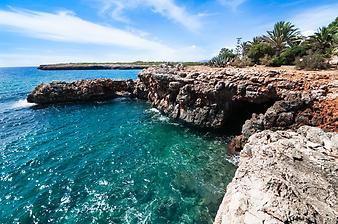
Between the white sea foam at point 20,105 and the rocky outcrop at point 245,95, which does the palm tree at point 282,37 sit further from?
the white sea foam at point 20,105

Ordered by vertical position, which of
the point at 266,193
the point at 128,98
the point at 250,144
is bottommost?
the point at 128,98

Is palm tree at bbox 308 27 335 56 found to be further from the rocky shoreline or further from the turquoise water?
the turquoise water

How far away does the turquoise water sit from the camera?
1898 centimetres

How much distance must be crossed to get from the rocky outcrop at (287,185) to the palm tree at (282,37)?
39324 mm

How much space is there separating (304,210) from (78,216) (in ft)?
49.4

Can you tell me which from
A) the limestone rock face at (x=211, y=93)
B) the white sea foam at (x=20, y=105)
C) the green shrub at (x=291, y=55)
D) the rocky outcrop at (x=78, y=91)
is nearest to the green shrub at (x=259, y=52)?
the green shrub at (x=291, y=55)

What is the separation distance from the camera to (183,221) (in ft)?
58.2

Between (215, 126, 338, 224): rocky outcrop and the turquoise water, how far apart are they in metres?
6.20

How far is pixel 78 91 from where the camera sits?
58844 millimetres

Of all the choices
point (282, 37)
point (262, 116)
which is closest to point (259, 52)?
point (282, 37)

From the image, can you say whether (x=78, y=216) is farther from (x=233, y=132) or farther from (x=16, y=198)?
(x=233, y=132)

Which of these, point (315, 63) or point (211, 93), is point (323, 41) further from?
point (211, 93)

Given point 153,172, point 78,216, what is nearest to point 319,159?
point 153,172

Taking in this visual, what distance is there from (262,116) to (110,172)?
1883cm
